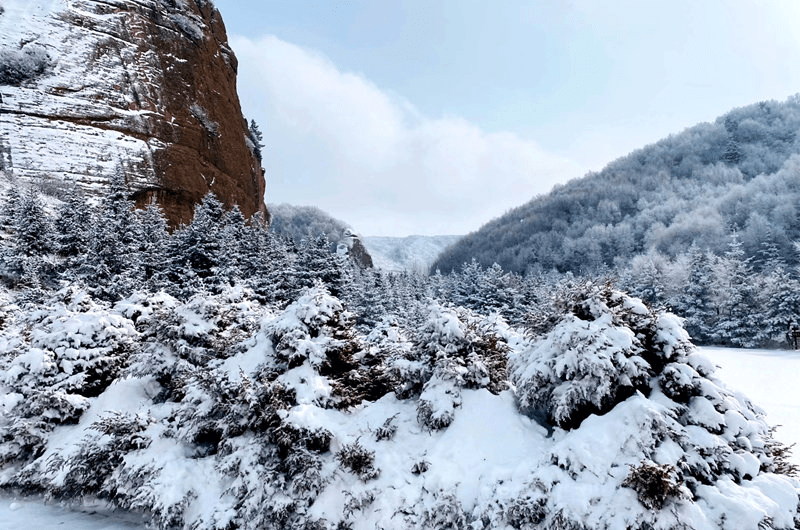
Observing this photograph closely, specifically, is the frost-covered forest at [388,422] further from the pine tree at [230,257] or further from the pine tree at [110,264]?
the pine tree at [230,257]

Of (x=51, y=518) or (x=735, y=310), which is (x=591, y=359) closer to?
(x=51, y=518)

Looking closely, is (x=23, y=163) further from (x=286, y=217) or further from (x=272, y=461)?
(x=286, y=217)

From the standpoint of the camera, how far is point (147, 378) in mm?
9008

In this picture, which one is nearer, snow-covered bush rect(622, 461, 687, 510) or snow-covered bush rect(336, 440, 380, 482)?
snow-covered bush rect(622, 461, 687, 510)

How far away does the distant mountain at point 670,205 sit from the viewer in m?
92.2

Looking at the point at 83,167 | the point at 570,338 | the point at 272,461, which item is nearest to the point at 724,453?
the point at 570,338

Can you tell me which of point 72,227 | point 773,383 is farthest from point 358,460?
point 72,227

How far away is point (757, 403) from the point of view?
536cm

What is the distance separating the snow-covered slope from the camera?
4609 millimetres

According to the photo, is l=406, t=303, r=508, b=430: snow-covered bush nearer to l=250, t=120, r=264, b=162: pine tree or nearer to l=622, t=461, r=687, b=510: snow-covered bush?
l=622, t=461, r=687, b=510: snow-covered bush

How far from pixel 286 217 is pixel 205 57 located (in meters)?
109

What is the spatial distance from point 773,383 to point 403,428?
51.2 ft

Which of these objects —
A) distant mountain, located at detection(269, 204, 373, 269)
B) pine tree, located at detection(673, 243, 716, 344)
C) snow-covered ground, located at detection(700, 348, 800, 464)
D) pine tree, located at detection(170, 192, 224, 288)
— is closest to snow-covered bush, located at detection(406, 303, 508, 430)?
snow-covered ground, located at detection(700, 348, 800, 464)

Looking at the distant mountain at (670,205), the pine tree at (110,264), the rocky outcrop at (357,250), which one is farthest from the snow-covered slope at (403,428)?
the distant mountain at (670,205)
